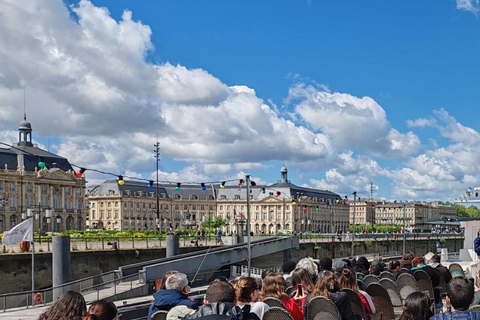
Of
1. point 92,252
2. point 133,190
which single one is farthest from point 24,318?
point 133,190

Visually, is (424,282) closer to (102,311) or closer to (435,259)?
(435,259)

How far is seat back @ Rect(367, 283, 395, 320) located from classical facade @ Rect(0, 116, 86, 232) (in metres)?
117

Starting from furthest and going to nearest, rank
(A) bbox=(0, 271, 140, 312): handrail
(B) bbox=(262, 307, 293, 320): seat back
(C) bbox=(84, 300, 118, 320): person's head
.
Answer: (A) bbox=(0, 271, 140, 312): handrail → (B) bbox=(262, 307, 293, 320): seat back → (C) bbox=(84, 300, 118, 320): person's head

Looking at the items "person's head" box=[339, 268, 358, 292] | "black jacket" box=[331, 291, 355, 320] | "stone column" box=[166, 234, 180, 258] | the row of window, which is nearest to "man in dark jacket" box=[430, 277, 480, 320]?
"black jacket" box=[331, 291, 355, 320]

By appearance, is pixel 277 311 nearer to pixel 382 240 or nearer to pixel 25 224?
pixel 25 224

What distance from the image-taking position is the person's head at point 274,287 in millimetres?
8383

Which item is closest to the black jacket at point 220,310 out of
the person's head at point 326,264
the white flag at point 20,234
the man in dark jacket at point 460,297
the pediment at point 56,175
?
the man in dark jacket at point 460,297

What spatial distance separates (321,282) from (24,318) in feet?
51.2

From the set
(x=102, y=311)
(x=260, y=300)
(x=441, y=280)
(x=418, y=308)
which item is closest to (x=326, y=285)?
(x=260, y=300)

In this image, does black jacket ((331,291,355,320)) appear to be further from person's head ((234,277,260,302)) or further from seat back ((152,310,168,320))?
seat back ((152,310,168,320))

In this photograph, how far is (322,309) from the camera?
7.53 m

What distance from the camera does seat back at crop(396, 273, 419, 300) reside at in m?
11.6

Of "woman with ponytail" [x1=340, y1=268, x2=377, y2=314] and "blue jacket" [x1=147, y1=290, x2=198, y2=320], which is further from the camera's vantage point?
"woman with ponytail" [x1=340, y1=268, x2=377, y2=314]

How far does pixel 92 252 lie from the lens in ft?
155
